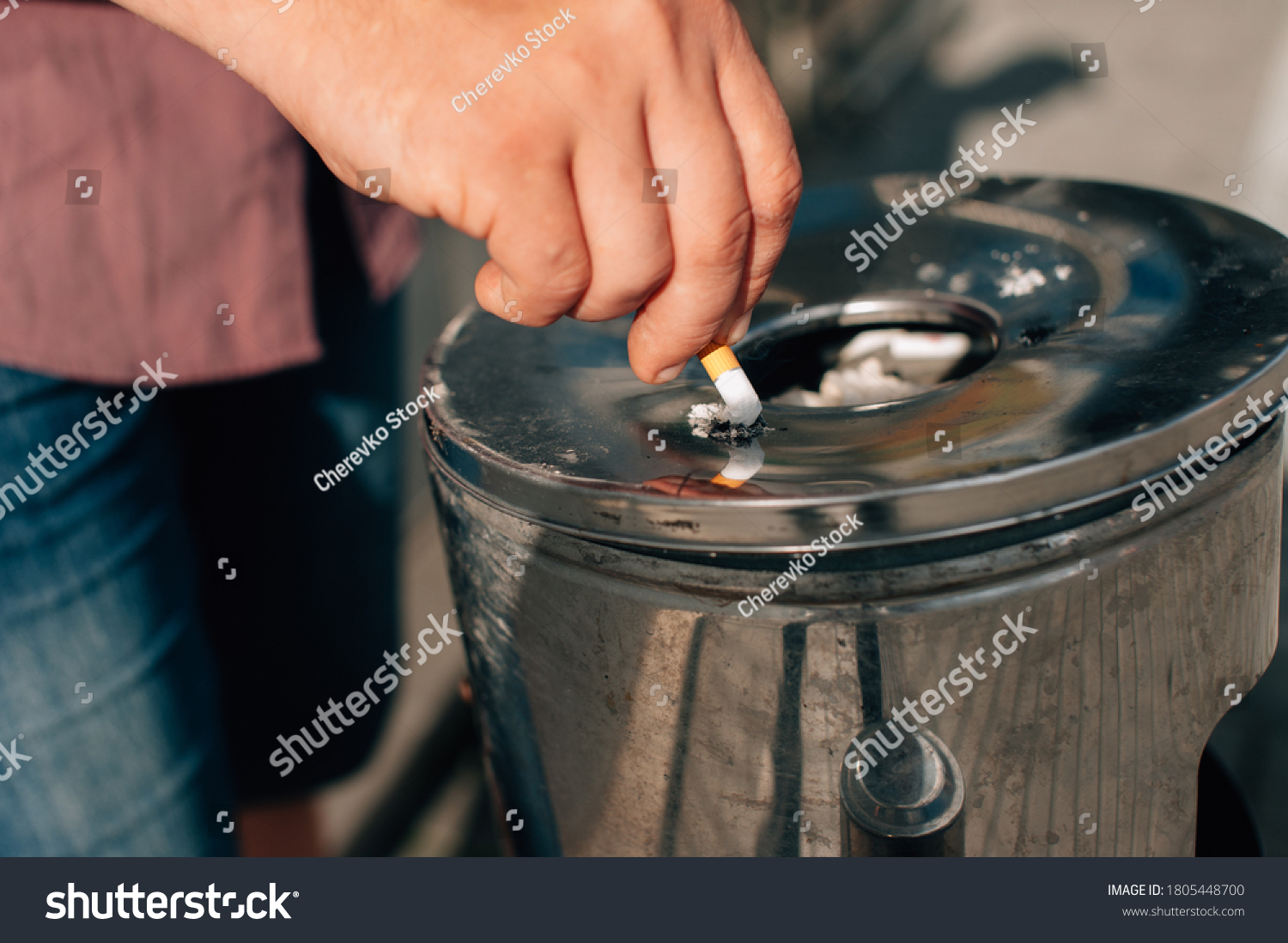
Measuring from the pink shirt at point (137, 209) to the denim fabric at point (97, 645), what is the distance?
0.21 ft

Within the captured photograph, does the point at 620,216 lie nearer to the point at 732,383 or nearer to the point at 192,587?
the point at 732,383

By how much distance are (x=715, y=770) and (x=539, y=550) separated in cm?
20

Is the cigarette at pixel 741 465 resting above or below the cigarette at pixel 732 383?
below

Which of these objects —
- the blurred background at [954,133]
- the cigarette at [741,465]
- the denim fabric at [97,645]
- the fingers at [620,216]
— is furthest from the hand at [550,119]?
the blurred background at [954,133]

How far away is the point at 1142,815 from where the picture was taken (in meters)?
0.66

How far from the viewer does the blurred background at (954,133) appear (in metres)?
1.61

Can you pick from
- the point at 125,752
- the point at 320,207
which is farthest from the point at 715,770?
the point at 320,207

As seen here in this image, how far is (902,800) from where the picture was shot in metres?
0.62

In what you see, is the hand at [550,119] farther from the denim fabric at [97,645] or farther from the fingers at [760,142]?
the denim fabric at [97,645]

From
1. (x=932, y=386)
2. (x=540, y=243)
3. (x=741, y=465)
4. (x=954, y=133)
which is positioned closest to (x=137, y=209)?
(x=540, y=243)

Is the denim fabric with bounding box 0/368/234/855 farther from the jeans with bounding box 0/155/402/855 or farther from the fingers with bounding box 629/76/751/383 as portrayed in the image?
the fingers with bounding box 629/76/751/383

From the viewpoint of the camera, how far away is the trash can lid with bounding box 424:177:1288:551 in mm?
551

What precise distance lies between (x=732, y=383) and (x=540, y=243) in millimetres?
183

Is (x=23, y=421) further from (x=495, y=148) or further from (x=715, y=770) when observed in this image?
(x=715, y=770)
